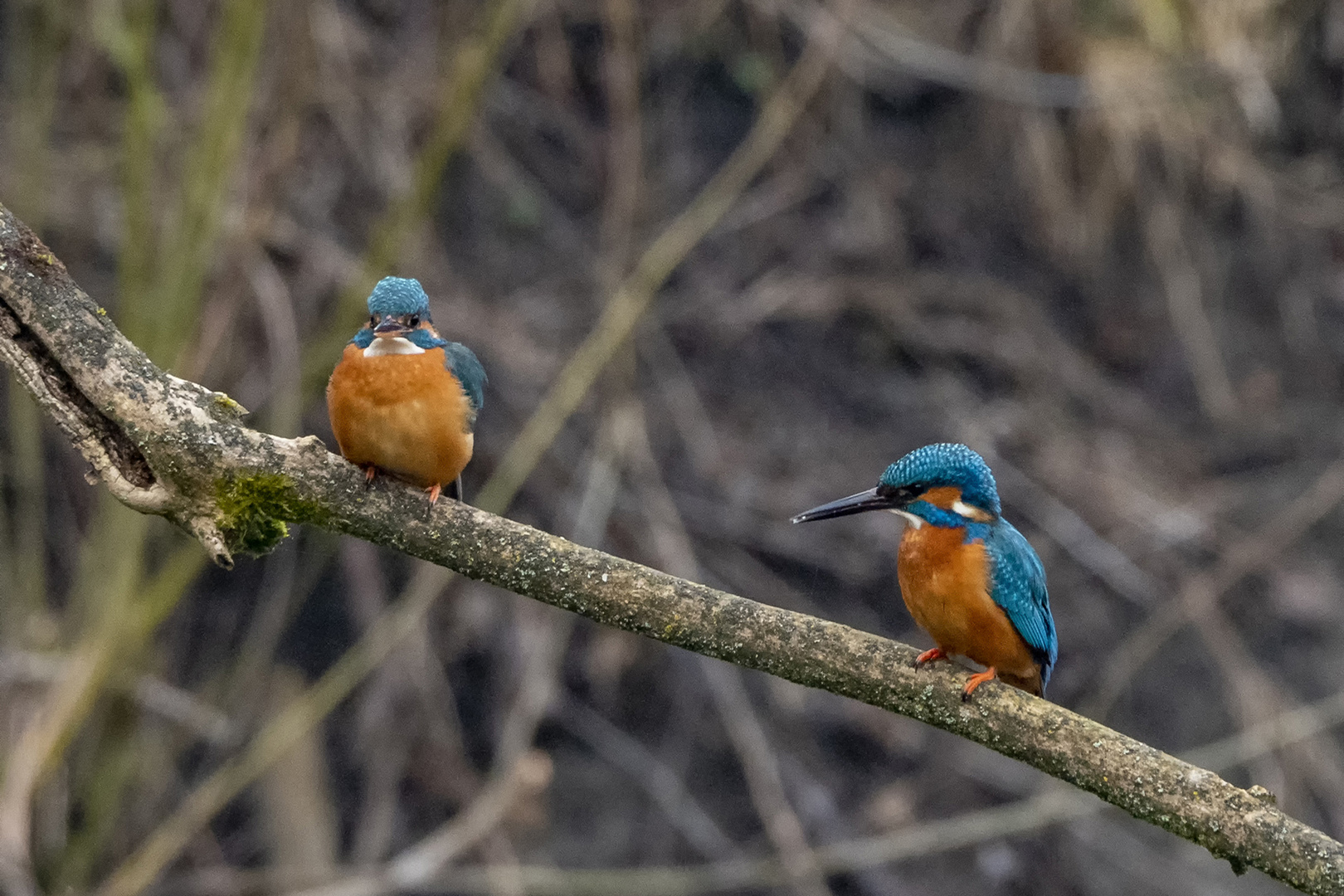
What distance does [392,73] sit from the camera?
546 cm

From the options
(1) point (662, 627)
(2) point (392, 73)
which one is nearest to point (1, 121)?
(2) point (392, 73)

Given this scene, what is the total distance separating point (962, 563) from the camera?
268cm

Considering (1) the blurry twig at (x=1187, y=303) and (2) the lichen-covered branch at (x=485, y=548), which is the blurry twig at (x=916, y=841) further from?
(2) the lichen-covered branch at (x=485, y=548)

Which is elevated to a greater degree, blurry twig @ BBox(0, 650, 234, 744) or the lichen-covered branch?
blurry twig @ BBox(0, 650, 234, 744)

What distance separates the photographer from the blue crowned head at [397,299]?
2662mm

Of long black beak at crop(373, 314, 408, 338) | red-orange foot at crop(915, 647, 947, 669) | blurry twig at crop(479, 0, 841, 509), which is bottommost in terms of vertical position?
red-orange foot at crop(915, 647, 947, 669)

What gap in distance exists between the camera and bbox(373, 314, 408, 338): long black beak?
2.59m

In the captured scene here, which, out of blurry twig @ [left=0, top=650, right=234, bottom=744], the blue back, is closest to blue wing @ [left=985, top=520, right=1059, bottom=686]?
the blue back

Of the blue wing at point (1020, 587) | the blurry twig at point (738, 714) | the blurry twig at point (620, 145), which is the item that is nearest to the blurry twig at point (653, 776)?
the blurry twig at point (738, 714)

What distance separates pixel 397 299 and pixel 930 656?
1.28 metres

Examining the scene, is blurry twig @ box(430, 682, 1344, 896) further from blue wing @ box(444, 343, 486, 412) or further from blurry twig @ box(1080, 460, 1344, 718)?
blue wing @ box(444, 343, 486, 412)

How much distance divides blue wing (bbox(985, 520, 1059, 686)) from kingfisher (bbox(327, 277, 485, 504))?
1.10 m

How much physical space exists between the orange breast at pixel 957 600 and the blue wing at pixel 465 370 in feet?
3.15

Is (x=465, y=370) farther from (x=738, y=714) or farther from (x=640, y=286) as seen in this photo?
(x=738, y=714)
